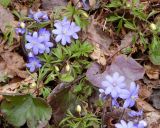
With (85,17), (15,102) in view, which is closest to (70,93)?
(15,102)

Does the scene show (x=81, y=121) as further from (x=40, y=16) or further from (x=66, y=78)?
(x=40, y=16)

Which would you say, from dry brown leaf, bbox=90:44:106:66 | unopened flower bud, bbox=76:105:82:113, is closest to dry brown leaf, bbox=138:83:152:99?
dry brown leaf, bbox=90:44:106:66

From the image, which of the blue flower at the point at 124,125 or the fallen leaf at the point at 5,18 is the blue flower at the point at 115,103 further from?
the fallen leaf at the point at 5,18

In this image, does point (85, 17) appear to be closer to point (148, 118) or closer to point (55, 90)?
point (55, 90)

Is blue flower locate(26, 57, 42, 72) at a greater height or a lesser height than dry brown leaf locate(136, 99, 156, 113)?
greater

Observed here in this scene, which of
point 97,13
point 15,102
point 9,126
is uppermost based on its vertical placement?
point 97,13

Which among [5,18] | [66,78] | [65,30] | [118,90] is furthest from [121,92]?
[5,18]

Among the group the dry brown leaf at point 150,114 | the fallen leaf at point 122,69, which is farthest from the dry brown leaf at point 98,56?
the dry brown leaf at point 150,114

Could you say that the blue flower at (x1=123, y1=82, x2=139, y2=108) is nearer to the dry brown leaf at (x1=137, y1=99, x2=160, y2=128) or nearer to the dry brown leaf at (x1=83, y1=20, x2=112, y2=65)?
the dry brown leaf at (x1=137, y1=99, x2=160, y2=128)
